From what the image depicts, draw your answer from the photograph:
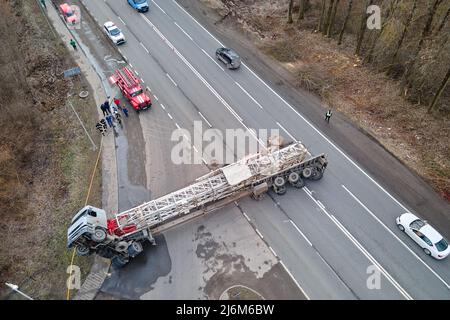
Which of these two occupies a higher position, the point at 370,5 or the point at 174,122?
the point at 370,5

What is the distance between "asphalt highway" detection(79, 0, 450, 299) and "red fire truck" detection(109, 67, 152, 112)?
103 centimetres

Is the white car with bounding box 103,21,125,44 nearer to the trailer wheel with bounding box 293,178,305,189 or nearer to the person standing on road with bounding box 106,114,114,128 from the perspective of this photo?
the person standing on road with bounding box 106,114,114,128

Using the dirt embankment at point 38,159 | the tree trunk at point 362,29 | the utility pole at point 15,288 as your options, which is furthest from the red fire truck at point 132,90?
the tree trunk at point 362,29

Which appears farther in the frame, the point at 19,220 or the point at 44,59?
the point at 44,59

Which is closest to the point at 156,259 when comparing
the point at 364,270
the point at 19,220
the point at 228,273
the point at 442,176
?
the point at 228,273

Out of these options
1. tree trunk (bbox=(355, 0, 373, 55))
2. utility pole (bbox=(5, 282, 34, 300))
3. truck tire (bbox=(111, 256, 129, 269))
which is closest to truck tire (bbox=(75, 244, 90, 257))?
truck tire (bbox=(111, 256, 129, 269))

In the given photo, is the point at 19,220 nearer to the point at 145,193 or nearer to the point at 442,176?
the point at 145,193

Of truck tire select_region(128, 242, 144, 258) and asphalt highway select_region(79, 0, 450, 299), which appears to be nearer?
asphalt highway select_region(79, 0, 450, 299)

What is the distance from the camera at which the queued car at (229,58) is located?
35594 millimetres

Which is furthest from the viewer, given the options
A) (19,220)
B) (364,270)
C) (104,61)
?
(104,61)

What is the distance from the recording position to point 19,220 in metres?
26.2

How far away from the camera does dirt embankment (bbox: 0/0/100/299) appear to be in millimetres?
23891

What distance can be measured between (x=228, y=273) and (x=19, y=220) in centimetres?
1576
